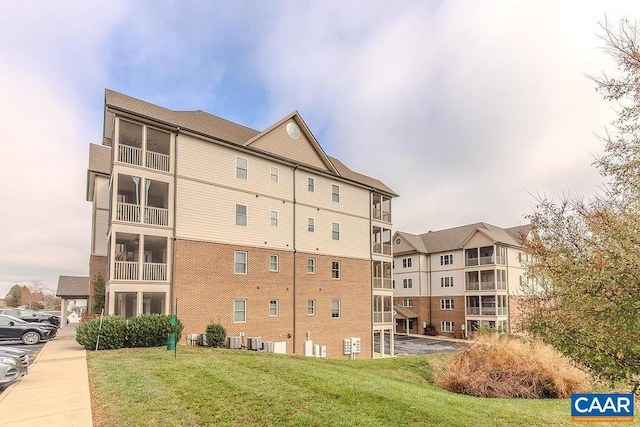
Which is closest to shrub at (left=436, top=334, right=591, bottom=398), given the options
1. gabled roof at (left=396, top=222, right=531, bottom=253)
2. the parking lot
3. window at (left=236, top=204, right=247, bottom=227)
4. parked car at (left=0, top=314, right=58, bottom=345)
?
window at (left=236, top=204, right=247, bottom=227)

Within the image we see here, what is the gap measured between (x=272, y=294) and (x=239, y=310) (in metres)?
2.34

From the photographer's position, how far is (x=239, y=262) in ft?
69.3

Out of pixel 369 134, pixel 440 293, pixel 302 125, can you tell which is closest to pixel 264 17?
pixel 369 134

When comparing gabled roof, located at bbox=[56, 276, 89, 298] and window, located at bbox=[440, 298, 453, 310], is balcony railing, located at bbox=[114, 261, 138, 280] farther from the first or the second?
window, located at bbox=[440, 298, 453, 310]

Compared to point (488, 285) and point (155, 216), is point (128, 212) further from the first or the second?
point (488, 285)

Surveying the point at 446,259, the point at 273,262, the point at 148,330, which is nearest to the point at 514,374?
the point at 273,262

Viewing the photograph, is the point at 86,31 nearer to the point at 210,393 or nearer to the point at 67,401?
the point at 67,401

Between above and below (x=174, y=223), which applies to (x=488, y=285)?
below

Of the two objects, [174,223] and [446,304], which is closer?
[174,223]

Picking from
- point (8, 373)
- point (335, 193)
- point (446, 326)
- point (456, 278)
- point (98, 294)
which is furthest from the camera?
point (446, 326)

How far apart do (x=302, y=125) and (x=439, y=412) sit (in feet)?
69.8

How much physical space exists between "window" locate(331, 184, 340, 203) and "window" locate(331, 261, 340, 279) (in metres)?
4.48
